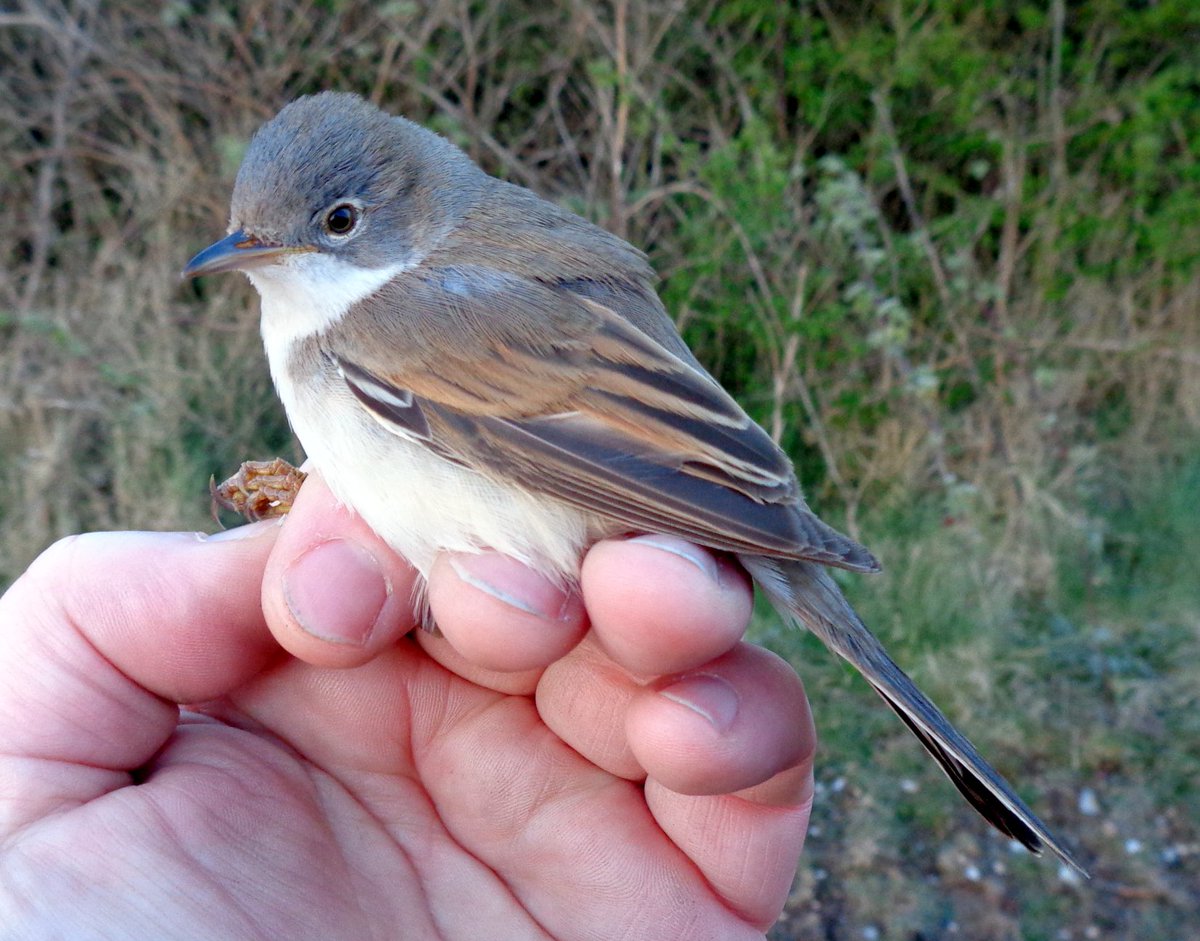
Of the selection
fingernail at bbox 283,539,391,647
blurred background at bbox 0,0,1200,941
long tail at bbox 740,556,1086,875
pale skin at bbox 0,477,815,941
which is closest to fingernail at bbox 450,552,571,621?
pale skin at bbox 0,477,815,941

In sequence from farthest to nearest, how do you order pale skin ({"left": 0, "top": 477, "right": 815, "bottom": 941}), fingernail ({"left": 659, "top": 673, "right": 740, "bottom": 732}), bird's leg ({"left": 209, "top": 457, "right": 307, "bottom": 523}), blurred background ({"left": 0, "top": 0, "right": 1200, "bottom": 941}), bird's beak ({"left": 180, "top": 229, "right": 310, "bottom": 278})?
blurred background ({"left": 0, "top": 0, "right": 1200, "bottom": 941}), bird's leg ({"left": 209, "top": 457, "right": 307, "bottom": 523}), bird's beak ({"left": 180, "top": 229, "right": 310, "bottom": 278}), fingernail ({"left": 659, "top": 673, "right": 740, "bottom": 732}), pale skin ({"left": 0, "top": 477, "right": 815, "bottom": 941})

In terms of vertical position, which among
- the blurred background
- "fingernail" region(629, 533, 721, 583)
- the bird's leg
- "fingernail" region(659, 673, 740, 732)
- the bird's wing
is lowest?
the blurred background

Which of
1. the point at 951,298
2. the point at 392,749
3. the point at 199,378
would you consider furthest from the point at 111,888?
the point at 951,298

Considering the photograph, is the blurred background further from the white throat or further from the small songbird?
the white throat

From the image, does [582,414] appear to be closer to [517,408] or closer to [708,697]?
[517,408]

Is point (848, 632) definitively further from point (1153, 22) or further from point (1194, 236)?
point (1153, 22)

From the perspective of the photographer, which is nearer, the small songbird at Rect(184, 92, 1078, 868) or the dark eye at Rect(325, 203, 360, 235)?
the small songbird at Rect(184, 92, 1078, 868)

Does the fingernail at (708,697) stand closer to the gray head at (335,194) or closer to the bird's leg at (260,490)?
the bird's leg at (260,490)

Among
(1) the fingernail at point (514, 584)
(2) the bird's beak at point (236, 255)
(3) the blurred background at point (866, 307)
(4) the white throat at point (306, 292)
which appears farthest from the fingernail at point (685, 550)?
(3) the blurred background at point (866, 307)
